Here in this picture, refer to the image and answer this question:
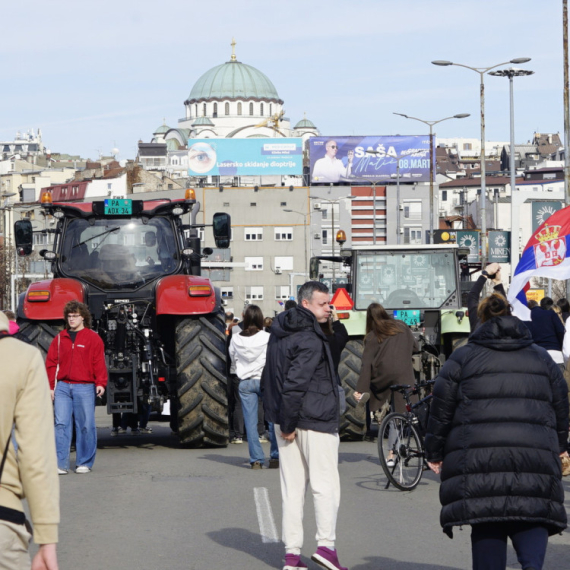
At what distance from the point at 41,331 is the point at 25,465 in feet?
33.3

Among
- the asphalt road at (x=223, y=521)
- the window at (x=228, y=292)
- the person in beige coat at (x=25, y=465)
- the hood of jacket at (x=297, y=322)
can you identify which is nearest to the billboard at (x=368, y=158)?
the window at (x=228, y=292)

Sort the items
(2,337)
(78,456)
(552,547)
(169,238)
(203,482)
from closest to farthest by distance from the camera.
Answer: (2,337) < (552,547) < (203,482) < (78,456) < (169,238)

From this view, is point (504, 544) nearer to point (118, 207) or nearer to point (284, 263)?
point (118, 207)

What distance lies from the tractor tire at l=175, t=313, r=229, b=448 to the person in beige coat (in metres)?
9.80

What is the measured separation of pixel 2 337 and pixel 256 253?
4288 inches

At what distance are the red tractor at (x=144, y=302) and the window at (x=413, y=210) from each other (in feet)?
344

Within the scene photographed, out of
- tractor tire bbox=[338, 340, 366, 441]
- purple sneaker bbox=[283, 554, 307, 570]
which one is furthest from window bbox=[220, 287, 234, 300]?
purple sneaker bbox=[283, 554, 307, 570]

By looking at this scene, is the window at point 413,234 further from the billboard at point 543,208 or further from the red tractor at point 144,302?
the red tractor at point 144,302

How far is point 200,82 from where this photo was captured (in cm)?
19488

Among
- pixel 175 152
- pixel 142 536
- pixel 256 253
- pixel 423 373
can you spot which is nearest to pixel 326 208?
pixel 256 253

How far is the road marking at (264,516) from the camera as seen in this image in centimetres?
891

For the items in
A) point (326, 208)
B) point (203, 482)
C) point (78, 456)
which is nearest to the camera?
point (203, 482)

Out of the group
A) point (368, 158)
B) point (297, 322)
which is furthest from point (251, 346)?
point (368, 158)

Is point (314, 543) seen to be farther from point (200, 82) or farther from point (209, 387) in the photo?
point (200, 82)
